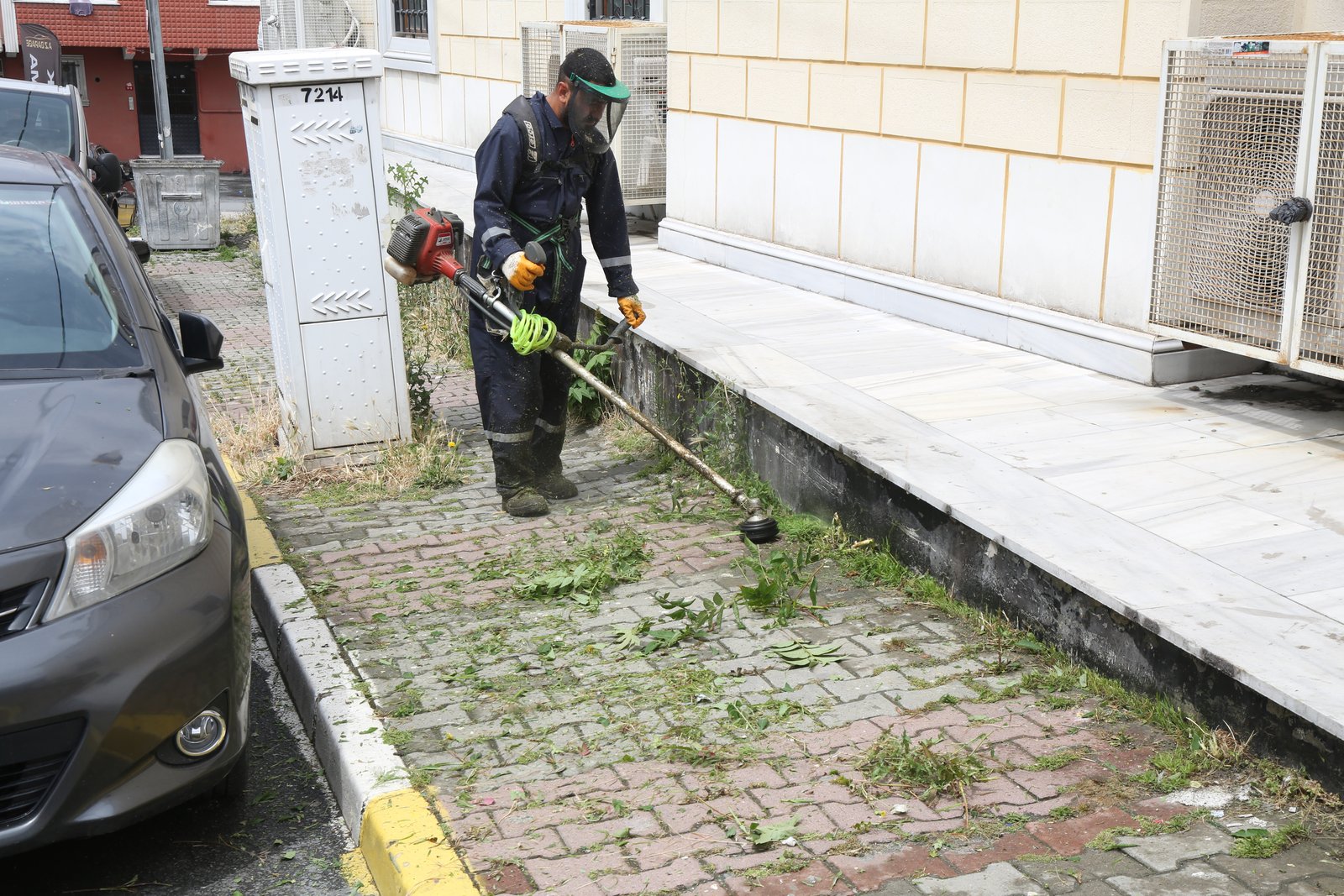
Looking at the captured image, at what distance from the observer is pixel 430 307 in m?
9.87

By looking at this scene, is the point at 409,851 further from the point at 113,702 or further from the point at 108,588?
the point at 108,588

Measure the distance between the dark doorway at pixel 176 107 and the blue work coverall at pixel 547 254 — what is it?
3208 centimetres

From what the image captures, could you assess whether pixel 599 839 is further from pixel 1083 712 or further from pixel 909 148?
pixel 909 148

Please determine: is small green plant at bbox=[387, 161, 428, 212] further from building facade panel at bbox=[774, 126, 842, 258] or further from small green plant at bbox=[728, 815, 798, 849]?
small green plant at bbox=[728, 815, 798, 849]

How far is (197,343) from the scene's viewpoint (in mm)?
4277

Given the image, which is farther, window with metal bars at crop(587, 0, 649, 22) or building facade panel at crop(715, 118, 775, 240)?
window with metal bars at crop(587, 0, 649, 22)

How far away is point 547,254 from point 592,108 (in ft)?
2.21

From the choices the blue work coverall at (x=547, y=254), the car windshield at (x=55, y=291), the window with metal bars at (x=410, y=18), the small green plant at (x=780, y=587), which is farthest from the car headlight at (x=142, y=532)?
the window with metal bars at (x=410, y=18)

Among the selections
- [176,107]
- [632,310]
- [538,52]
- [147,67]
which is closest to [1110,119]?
[632,310]

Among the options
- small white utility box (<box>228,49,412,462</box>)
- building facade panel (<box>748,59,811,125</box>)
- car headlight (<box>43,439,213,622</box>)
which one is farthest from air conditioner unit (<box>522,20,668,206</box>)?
car headlight (<box>43,439,213,622</box>)

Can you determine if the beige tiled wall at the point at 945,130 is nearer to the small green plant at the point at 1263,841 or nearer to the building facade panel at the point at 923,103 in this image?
the building facade panel at the point at 923,103

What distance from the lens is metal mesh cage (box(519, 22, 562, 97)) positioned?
10930mm

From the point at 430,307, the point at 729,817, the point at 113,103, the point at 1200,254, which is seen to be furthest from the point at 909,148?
the point at 113,103

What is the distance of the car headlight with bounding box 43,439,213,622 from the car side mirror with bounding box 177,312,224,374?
800mm
